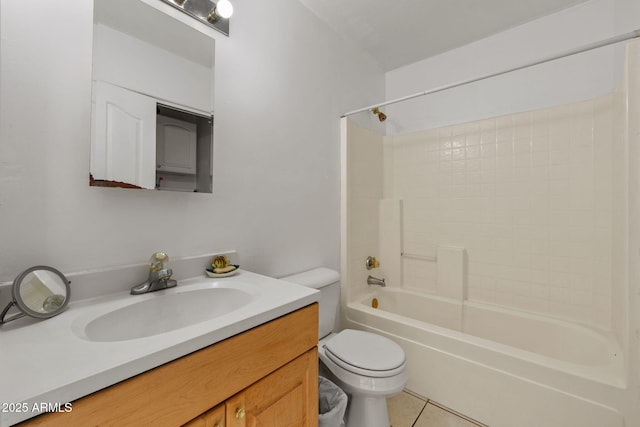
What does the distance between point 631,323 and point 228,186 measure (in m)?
1.91

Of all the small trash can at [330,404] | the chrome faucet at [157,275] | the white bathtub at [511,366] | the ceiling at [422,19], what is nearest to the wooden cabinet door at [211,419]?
the chrome faucet at [157,275]

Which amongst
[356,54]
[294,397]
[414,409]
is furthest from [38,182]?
[356,54]

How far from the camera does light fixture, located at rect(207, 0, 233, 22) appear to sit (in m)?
1.15

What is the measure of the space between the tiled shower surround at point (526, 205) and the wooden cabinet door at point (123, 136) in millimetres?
1454

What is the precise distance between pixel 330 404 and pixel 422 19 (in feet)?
7.98

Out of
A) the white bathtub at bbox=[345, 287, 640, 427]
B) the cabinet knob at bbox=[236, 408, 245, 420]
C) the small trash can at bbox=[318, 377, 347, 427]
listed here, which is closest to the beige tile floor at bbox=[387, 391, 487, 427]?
the white bathtub at bbox=[345, 287, 640, 427]

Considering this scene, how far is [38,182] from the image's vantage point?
801 millimetres

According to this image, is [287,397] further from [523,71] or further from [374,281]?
[523,71]

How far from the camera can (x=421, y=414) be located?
4.88ft

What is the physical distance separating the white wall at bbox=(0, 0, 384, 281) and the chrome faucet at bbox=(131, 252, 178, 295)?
82 mm

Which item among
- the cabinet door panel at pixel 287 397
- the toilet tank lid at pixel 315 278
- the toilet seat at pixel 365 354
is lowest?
the toilet seat at pixel 365 354

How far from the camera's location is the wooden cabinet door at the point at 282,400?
699mm

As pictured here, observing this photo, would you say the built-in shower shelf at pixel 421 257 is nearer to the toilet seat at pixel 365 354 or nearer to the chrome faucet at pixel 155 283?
the toilet seat at pixel 365 354

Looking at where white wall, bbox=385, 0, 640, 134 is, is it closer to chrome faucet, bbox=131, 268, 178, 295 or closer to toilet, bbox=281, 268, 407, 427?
toilet, bbox=281, 268, 407, 427
